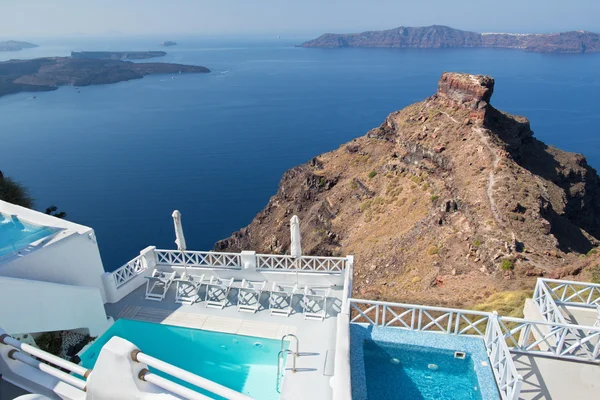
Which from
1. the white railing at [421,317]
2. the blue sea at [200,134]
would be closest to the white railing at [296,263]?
the white railing at [421,317]

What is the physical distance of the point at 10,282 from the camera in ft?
25.1

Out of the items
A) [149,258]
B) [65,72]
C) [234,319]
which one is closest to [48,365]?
[234,319]

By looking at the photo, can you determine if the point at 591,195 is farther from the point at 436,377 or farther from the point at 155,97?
the point at 155,97

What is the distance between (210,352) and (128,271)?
358 centimetres

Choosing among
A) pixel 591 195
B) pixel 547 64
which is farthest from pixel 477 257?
pixel 547 64

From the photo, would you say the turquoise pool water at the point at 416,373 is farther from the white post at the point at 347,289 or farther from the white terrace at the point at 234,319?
the white post at the point at 347,289

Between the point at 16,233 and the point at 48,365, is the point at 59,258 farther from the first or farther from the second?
the point at 48,365

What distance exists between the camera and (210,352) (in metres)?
9.00

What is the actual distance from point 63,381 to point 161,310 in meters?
5.67

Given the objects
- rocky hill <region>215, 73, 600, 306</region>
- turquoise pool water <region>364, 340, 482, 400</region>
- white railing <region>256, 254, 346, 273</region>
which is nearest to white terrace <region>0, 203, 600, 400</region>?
white railing <region>256, 254, 346, 273</region>

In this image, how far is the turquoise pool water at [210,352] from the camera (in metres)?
8.28

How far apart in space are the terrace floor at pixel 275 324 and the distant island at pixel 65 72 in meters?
144

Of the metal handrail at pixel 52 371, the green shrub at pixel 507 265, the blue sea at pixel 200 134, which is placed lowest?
the blue sea at pixel 200 134

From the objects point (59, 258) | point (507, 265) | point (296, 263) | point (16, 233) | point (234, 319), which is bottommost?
point (507, 265)
